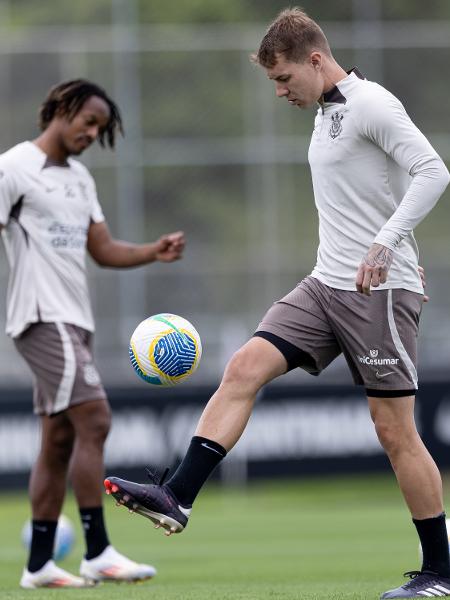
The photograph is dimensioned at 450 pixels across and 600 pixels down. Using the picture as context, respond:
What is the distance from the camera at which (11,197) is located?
8.00 meters

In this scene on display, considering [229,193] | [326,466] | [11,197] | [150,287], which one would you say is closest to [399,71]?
[229,193]

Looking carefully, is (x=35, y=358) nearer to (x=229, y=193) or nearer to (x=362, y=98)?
(x=362, y=98)

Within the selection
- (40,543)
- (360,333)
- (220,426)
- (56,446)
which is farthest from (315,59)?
(40,543)

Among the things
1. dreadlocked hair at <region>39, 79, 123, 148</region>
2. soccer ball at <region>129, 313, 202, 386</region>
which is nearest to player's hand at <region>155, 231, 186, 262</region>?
dreadlocked hair at <region>39, 79, 123, 148</region>

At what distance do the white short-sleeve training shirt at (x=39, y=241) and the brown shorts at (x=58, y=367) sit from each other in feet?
0.24

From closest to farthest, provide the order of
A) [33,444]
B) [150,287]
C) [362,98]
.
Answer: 1. [362,98]
2. [33,444]
3. [150,287]

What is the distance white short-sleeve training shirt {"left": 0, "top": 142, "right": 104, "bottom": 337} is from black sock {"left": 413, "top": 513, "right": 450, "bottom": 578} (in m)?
2.59

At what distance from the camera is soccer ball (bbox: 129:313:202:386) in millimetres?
6562

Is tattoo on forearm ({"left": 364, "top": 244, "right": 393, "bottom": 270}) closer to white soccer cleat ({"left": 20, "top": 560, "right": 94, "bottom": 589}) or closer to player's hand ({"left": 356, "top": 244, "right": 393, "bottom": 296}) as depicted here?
player's hand ({"left": 356, "top": 244, "right": 393, "bottom": 296})

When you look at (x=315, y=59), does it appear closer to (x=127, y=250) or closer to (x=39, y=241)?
(x=39, y=241)

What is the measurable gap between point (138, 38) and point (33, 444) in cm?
675

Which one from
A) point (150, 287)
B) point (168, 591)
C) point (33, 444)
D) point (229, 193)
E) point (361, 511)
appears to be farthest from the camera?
point (229, 193)

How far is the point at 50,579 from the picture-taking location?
7.84m

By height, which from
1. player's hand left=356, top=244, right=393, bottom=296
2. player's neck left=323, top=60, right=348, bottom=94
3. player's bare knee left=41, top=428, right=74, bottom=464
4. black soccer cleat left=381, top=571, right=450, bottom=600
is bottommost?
black soccer cleat left=381, top=571, right=450, bottom=600
